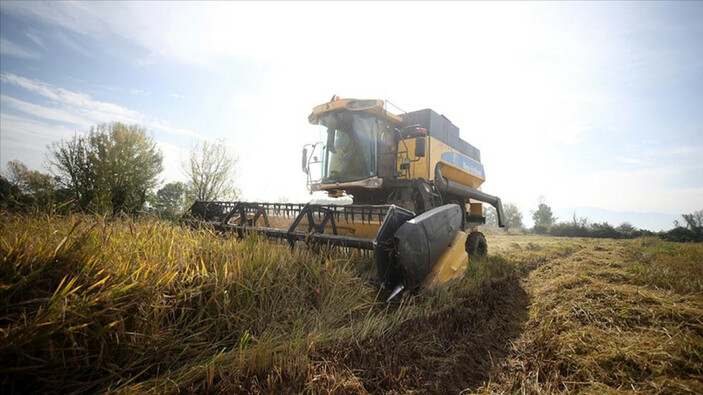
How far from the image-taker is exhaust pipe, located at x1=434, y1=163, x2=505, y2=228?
17.4ft

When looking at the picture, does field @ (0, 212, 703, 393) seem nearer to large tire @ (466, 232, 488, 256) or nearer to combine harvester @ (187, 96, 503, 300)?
combine harvester @ (187, 96, 503, 300)

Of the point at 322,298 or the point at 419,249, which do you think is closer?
the point at 322,298

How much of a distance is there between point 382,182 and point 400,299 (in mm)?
2549

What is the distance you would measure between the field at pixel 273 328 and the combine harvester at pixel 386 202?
1.35ft

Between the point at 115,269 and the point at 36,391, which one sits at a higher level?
the point at 115,269

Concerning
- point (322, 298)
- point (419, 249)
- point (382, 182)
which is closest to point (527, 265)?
point (382, 182)

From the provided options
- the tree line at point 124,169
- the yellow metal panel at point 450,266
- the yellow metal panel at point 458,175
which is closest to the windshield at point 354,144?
the yellow metal panel at point 458,175

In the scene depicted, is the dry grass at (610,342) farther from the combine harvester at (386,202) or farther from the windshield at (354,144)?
the windshield at (354,144)

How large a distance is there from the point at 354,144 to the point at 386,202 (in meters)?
1.26

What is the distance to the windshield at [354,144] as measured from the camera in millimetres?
5086

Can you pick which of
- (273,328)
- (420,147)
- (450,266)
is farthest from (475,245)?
(273,328)

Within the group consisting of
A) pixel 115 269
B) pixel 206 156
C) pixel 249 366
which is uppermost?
pixel 206 156

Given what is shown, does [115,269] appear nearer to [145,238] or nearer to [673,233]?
[145,238]

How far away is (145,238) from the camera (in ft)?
7.57
